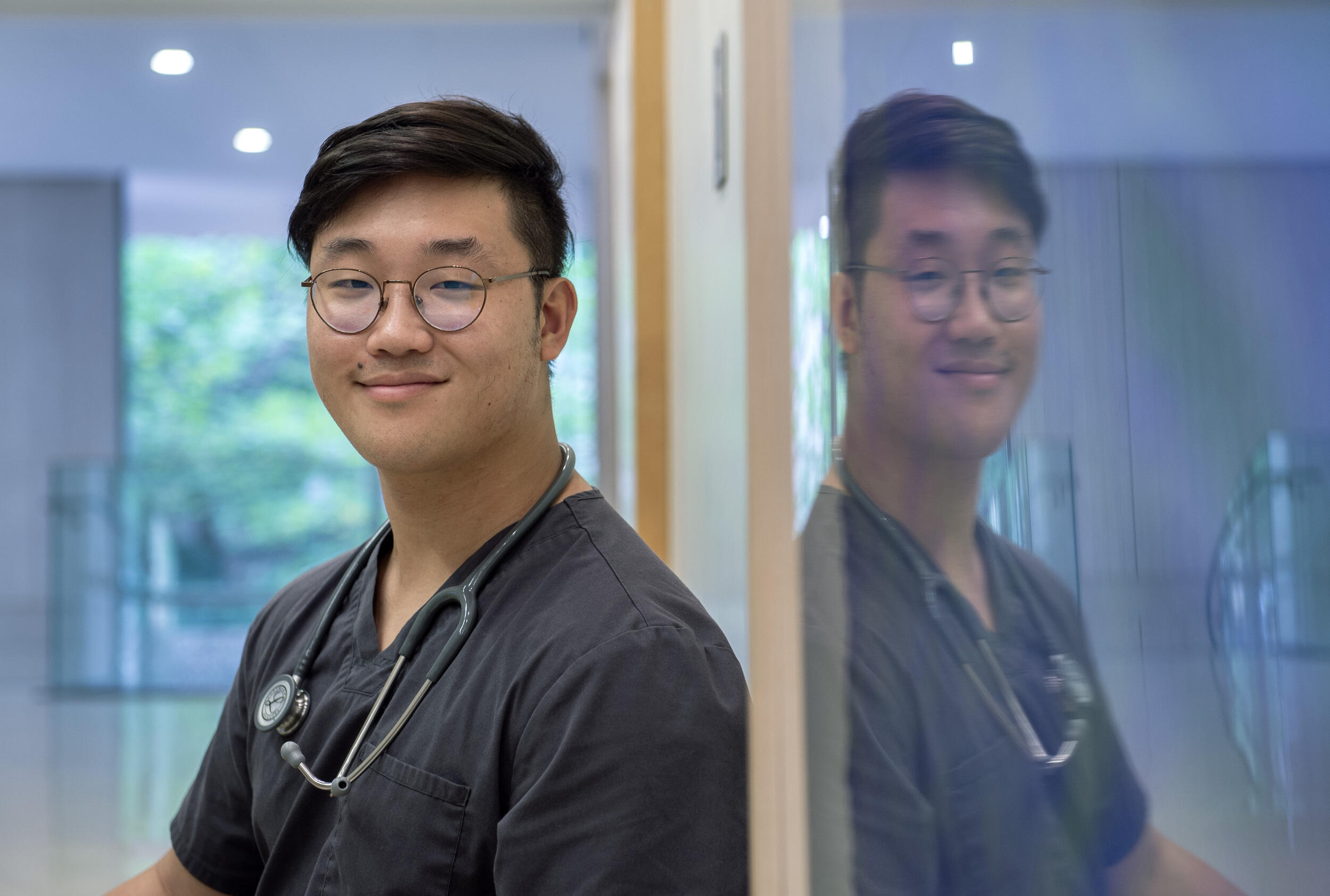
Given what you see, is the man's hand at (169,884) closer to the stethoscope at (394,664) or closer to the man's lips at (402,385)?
the stethoscope at (394,664)

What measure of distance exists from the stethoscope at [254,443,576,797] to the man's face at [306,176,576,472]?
3.2 inches

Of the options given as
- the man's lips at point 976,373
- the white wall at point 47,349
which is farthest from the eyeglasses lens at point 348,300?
the white wall at point 47,349

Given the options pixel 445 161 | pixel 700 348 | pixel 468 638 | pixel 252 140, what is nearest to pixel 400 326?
pixel 445 161

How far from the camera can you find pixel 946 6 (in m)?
0.49

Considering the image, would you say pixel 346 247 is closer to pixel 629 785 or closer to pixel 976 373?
pixel 629 785

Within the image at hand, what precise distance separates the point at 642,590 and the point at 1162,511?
485mm

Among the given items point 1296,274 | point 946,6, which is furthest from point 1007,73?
point 1296,274

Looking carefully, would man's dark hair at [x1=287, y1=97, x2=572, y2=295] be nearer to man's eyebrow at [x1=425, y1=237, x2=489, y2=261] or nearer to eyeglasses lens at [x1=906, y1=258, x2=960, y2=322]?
man's eyebrow at [x1=425, y1=237, x2=489, y2=261]

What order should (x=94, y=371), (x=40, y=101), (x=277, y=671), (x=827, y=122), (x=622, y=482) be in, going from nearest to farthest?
(x=827, y=122) → (x=277, y=671) → (x=622, y=482) → (x=40, y=101) → (x=94, y=371)

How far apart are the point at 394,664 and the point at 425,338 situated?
26 cm

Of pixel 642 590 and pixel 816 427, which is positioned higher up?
pixel 816 427

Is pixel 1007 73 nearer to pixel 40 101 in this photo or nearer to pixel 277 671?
pixel 277 671

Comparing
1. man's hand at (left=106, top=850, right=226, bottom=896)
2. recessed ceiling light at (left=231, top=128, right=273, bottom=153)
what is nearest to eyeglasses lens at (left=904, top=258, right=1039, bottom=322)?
man's hand at (left=106, top=850, right=226, bottom=896)

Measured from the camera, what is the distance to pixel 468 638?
0.86m
